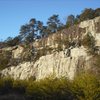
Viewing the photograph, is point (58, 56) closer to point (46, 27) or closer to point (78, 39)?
point (78, 39)

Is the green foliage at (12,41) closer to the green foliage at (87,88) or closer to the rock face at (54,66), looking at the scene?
the rock face at (54,66)

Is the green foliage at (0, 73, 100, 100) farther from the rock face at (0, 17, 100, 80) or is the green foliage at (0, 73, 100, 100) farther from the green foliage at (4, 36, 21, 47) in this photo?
the green foliage at (4, 36, 21, 47)

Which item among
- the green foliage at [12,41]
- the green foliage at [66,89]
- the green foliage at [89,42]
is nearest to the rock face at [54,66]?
the green foliage at [89,42]

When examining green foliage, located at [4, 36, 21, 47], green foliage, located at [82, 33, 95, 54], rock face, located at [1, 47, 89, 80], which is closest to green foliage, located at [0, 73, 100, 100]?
rock face, located at [1, 47, 89, 80]

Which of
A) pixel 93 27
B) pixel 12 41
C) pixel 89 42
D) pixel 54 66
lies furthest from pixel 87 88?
pixel 12 41

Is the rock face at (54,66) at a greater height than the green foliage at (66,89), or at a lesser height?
greater

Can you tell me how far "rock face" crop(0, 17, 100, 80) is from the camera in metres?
44.7

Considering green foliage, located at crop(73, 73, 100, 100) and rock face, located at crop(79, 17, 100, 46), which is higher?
rock face, located at crop(79, 17, 100, 46)

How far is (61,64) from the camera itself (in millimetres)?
47219

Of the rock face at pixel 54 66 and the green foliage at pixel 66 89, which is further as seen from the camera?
A: the rock face at pixel 54 66

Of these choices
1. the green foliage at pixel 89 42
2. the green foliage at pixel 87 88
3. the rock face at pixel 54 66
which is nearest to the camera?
the green foliage at pixel 87 88

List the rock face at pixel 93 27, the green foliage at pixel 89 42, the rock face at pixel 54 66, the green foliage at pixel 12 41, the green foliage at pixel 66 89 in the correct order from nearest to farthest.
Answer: the green foliage at pixel 66 89 < the rock face at pixel 54 66 < the green foliage at pixel 89 42 < the rock face at pixel 93 27 < the green foliage at pixel 12 41

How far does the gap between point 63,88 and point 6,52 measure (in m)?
34.8

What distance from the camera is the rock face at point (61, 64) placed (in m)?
44.7
